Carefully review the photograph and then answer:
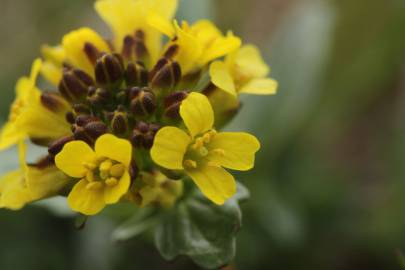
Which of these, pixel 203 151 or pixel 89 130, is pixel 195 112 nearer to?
pixel 203 151

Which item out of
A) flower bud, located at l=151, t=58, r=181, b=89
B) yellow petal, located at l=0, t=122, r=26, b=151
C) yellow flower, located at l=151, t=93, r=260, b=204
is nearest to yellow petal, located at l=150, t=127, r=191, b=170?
yellow flower, located at l=151, t=93, r=260, b=204

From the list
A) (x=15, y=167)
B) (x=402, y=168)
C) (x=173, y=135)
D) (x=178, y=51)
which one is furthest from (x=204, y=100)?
(x=402, y=168)

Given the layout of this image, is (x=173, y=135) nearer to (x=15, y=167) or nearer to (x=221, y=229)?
(x=221, y=229)

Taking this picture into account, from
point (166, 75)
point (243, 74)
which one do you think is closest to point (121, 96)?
point (166, 75)

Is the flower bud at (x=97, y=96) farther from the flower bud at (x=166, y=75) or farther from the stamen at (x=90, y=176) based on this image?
the stamen at (x=90, y=176)

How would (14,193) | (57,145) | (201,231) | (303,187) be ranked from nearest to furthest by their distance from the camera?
(57,145) < (14,193) < (201,231) < (303,187)

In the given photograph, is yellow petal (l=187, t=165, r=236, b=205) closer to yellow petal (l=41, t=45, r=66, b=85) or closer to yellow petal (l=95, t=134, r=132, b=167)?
yellow petal (l=95, t=134, r=132, b=167)

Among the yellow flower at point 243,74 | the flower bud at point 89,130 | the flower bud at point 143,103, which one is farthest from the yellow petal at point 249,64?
the flower bud at point 89,130
